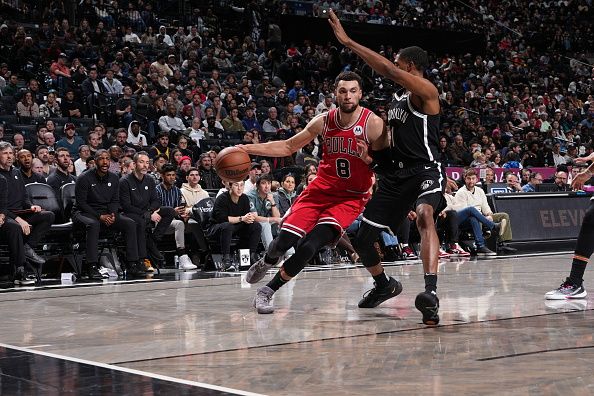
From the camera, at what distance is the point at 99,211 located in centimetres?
1056

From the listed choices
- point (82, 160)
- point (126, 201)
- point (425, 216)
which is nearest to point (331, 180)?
point (425, 216)

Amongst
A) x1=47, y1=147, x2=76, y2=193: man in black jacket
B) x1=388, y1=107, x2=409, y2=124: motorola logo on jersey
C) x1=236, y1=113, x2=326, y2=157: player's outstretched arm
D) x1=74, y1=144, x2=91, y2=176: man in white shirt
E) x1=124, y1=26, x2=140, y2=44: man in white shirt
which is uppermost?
x1=124, y1=26, x2=140, y2=44: man in white shirt

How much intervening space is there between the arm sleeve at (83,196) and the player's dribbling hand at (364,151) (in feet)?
15.3

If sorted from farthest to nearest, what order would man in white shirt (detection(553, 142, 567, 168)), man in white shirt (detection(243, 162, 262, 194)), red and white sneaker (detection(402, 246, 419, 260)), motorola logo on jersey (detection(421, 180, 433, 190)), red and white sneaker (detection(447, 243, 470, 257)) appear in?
1. man in white shirt (detection(553, 142, 567, 168))
2. red and white sneaker (detection(447, 243, 470, 257))
3. red and white sneaker (detection(402, 246, 419, 260))
4. man in white shirt (detection(243, 162, 262, 194))
5. motorola logo on jersey (detection(421, 180, 433, 190))

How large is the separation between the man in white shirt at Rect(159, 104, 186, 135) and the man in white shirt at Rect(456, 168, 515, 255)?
5.36 m

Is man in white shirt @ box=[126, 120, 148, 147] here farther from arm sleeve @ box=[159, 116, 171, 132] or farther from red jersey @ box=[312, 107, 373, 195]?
red jersey @ box=[312, 107, 373, 195]

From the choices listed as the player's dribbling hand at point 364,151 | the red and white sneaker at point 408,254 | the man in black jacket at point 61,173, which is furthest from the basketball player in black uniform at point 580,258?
the man in black jacket at point 61,173

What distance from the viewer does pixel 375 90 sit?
898 inches

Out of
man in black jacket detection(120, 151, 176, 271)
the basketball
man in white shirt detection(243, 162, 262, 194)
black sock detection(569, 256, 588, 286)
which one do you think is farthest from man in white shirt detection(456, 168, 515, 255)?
the basketball

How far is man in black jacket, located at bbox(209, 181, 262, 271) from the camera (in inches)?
448

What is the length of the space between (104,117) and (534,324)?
37.6 feet

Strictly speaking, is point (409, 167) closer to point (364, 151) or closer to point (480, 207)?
point (364, 151)

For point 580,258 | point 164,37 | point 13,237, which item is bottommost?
point 580,258

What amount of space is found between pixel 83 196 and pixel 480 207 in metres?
6.29
